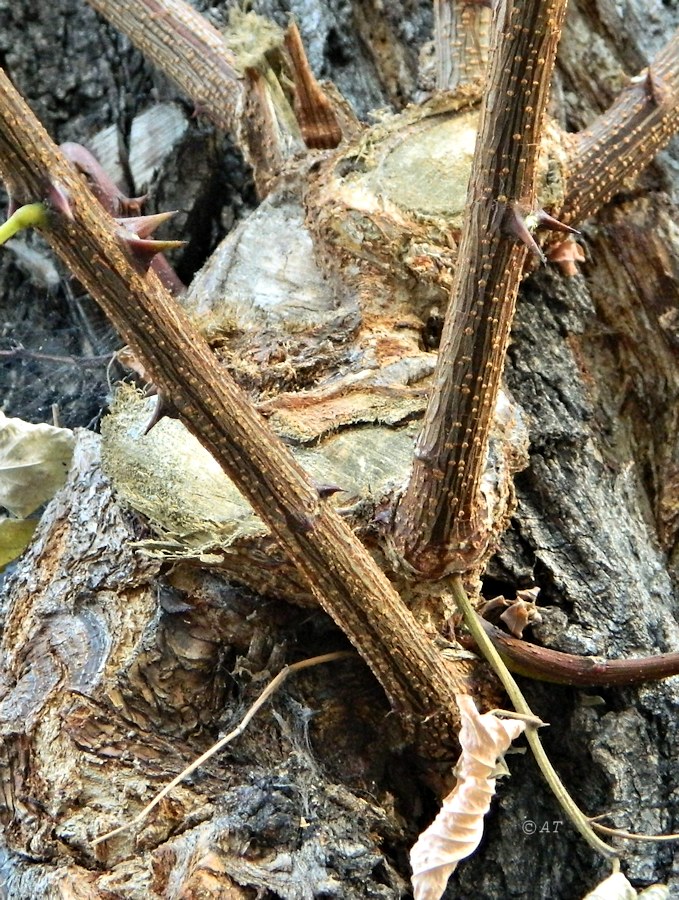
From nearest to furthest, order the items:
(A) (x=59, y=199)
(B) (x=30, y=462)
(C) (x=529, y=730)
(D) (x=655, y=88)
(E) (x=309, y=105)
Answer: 1. (A) (x=59, y=199)
2. (C) (x=529, y=730)
3. (B) (x=30, y=462)
4. (D) (x=655, y=88)
5. (E) (x=309, y=105)

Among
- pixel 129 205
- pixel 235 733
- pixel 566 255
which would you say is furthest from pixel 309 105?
pixel 235 733

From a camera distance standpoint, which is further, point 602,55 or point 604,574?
point 602,55

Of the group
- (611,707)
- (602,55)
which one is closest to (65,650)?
(611,707)

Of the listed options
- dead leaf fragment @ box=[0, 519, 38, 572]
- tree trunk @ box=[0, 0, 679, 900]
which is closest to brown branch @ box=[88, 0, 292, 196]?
tree trunk @ box=[0, 0, 679, 900]

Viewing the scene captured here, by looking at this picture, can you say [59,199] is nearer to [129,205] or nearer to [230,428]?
[230,428]

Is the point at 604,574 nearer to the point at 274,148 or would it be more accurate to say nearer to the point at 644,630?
the point at 644,630

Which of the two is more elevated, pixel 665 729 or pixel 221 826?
pixel 221 826
